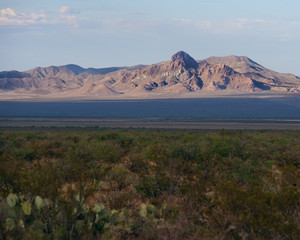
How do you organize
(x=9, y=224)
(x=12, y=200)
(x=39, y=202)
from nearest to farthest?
(x=9, y=224) < (x=39, y=202) < (x=12, y=200)

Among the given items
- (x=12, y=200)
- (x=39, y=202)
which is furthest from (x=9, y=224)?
(x=12, y=200)

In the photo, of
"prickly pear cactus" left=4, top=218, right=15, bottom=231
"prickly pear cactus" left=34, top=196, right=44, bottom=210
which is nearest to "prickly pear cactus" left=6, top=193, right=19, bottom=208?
"prickly pear cactus" left=34, top=196, right=44, bottom=210

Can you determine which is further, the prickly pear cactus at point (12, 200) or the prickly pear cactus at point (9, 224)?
the prickly pear cactus at point (12, 200)

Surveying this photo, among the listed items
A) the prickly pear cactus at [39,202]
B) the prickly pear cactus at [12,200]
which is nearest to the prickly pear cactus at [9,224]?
the prickly pear cactus at [39,202]

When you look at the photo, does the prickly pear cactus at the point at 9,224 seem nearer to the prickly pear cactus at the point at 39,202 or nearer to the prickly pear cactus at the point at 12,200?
the prickly pear cactus at the point at 39,202

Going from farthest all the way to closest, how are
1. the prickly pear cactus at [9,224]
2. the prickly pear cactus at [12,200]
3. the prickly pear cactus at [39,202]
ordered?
1. the prickly pear cactus at [12,200]
2. the prickly pear cactus at [39,202]
3. the prickly pear cactus at [9,224]

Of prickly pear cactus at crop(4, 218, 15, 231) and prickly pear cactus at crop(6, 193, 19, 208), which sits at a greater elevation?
prickly pear cactus at crop(6, 193, 19, 208)

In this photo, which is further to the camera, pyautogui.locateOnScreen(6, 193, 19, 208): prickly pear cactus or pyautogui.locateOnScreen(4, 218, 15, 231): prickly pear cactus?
pyautogui.locateOnScreen(6, 193, 19, 208): prickly pear cactus

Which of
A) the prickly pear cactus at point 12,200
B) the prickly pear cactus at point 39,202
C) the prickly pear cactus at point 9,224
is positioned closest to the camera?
the prickly pear cactus at point 9,224

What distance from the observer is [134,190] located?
36.6 feet

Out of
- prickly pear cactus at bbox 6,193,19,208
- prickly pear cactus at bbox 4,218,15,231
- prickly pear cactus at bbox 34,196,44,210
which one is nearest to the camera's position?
prickly pear cactus at bbox 4,218,15,231

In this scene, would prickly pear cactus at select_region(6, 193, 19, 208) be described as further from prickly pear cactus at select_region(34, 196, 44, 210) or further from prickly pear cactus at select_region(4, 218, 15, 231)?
prickly pear cactus at select_region(4, 218, 15, 231)

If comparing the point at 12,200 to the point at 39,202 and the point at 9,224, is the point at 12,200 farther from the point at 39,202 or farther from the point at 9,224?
the point at 9,224

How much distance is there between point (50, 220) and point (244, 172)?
25.6ft
